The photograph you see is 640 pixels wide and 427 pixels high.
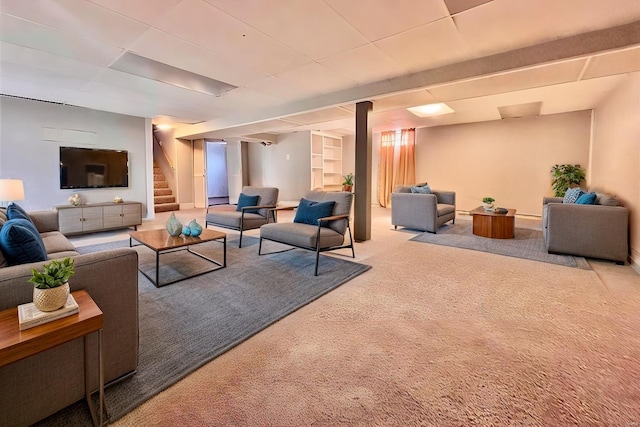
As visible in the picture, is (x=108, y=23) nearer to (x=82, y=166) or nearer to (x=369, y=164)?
(x=369, y=164)

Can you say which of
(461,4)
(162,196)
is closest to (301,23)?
(461,4)

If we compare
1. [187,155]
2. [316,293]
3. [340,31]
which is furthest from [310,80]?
[187,155]

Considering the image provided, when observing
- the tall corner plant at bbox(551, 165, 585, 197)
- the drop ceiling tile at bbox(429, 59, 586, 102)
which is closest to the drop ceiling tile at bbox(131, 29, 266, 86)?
the drop ceiling tile at bbox(429, 59, 586, 102)

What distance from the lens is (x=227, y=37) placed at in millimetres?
2709

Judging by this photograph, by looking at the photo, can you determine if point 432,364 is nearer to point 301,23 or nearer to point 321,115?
point 301,23

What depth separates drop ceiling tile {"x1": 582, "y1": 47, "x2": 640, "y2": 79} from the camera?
109 inches

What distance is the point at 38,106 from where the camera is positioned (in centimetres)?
491

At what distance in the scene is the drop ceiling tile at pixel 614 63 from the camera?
2.76 m

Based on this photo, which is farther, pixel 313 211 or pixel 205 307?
pixel 313 211

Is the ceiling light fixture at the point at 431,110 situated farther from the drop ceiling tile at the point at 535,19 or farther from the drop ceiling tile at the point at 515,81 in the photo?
the drop ceiling tile at the point at 535,19

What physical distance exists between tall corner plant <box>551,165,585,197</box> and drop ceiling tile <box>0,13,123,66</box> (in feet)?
25.8

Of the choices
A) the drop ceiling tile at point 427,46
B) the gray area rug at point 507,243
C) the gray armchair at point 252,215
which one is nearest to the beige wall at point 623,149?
the gray area rug at point 507,243

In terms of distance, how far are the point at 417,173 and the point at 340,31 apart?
615cm

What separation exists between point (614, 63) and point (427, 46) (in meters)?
1.95
